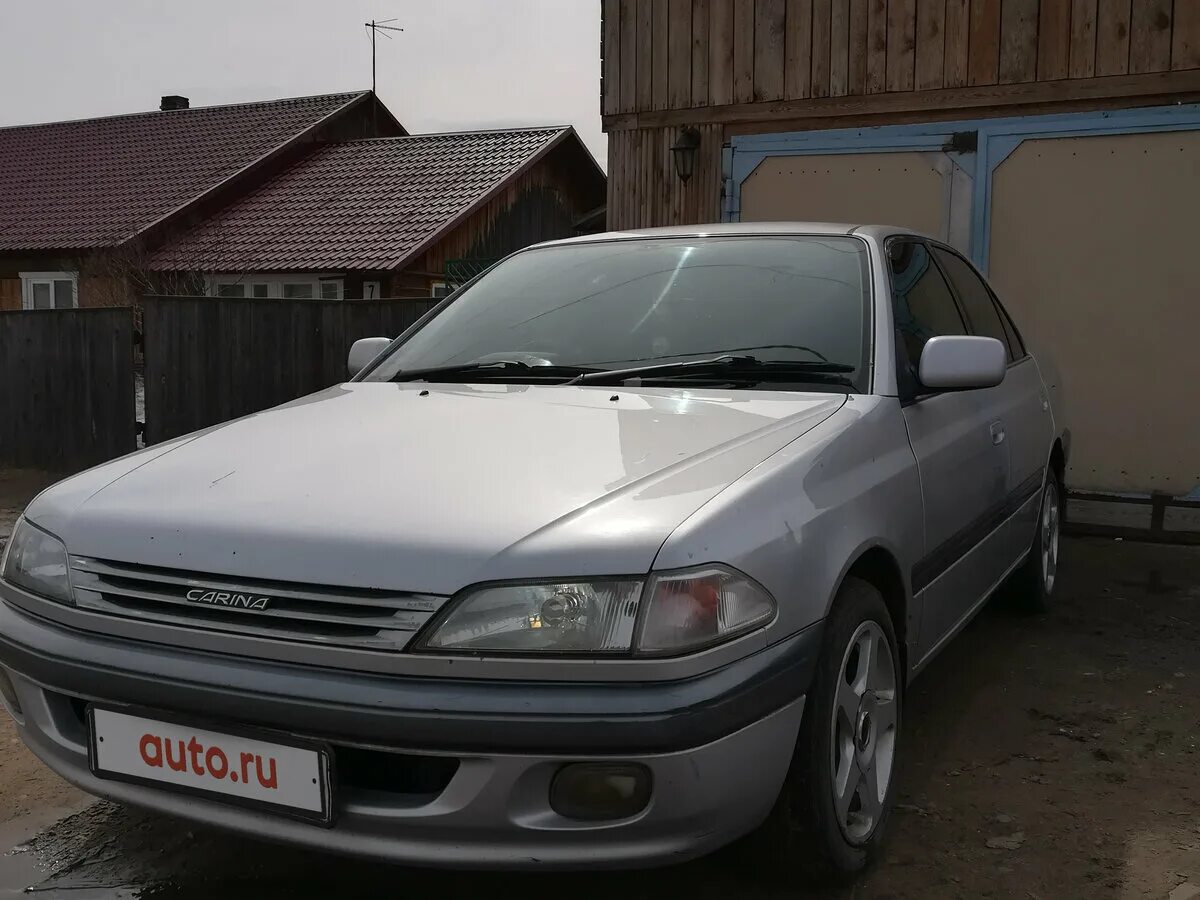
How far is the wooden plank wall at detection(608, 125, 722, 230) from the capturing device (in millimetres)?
8602

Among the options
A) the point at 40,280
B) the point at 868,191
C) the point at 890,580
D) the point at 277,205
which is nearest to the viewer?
the point at 890,580

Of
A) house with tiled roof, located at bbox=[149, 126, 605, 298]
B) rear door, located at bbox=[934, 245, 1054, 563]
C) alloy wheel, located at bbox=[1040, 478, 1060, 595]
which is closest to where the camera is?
rear door, located at bbox=[934, 245, 1054, 563]

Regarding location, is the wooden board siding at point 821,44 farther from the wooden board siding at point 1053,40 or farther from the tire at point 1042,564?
the tire at point 1042,564

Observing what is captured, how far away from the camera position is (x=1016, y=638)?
4.78 metres

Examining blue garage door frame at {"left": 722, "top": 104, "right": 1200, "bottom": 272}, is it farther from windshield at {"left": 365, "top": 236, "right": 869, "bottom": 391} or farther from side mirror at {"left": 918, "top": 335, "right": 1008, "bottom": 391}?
side mirror at {"left": 918, "top": 335, "right": 1008, "bottom": 391}

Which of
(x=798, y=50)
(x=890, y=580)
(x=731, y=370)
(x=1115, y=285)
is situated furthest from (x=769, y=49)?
(x=890, y=580)

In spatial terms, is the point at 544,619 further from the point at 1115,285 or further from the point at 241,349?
the point at 241,349

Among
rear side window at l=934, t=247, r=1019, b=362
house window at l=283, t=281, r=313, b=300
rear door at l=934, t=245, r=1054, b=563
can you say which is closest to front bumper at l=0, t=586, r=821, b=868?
rear door at l=934, t=245, r=1054, b=563

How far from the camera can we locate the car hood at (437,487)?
82.7 inches

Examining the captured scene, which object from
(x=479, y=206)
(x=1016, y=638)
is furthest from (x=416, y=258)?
(x=1016, y=638)

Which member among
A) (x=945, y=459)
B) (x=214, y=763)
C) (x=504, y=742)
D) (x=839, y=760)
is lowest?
(x=839, y=760)

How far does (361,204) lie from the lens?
72.0 feet

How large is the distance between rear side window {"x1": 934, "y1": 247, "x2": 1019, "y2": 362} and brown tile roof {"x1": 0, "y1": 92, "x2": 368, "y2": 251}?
20135mm

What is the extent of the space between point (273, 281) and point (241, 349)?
12129 mm
